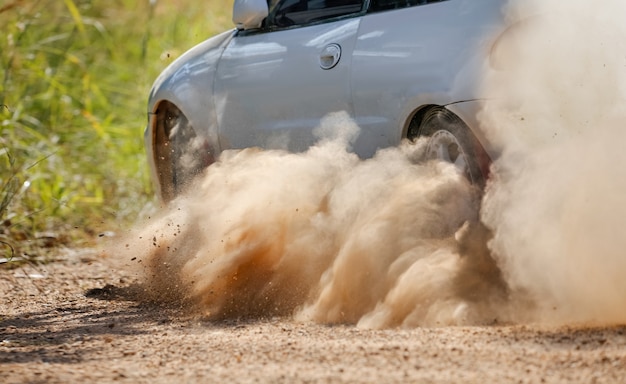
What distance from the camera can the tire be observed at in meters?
5.26

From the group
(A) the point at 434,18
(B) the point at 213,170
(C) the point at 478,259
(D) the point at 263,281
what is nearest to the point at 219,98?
(B) the point at 213,170

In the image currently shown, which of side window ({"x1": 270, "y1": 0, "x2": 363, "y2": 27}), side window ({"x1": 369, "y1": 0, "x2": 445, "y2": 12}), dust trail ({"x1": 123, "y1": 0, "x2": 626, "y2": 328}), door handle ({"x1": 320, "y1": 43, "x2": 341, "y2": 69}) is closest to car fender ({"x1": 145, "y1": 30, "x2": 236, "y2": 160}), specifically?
side window ({"x1": 270, "y1": 0, "x2": 363, "y2": 27})

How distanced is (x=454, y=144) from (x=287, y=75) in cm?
126

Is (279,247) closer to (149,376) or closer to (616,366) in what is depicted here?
(149,376)

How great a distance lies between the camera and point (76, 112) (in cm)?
1041

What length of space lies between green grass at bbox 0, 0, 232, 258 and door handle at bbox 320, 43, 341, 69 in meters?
2.33

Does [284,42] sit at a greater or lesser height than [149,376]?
greater

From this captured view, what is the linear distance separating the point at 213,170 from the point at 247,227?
854mm

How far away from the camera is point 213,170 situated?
22.6 feet

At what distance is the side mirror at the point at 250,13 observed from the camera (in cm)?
680

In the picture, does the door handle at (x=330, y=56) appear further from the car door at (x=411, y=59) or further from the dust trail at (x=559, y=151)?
the dust trail at (x=559, y=151)

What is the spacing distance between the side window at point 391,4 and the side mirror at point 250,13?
993mm

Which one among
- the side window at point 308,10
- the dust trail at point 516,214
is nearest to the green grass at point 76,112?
the side window at point 308,10

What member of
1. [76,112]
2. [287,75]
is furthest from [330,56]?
[76,112]
